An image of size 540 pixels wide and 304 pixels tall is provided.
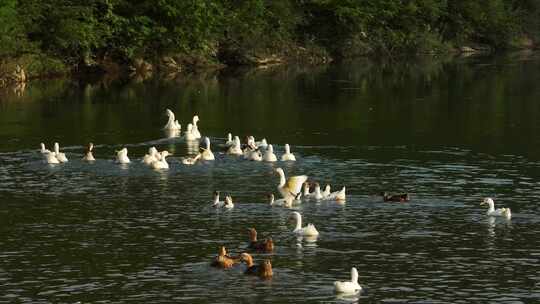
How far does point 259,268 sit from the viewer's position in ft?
89.2

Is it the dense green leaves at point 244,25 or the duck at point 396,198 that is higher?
the dense green leaves at point 244,25

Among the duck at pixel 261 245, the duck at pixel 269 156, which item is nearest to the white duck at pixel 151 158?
the duck at pixel 269 156

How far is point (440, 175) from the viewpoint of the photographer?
138ft

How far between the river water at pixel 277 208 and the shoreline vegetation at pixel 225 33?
2114 cm

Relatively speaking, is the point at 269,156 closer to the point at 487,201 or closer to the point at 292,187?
the point at 292,187

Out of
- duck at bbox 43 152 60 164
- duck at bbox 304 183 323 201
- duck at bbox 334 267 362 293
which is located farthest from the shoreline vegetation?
duck at bbox 334 267 362 293

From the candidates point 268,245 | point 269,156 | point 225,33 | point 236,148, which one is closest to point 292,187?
point 268,245

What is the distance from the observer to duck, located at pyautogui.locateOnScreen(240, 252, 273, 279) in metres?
27.0

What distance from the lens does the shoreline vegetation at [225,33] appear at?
302 ft

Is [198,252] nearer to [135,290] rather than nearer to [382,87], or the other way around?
[135,290]

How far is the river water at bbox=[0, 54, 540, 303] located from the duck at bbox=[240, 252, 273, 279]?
28cm

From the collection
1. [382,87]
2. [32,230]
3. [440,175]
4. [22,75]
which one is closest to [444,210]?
[440,175]

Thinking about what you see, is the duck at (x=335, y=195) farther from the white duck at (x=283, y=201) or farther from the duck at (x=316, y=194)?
the white duck at (x=283, y=201)

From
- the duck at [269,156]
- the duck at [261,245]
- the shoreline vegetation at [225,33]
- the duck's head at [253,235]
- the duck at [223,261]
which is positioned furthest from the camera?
the shoreline vegetation at [225,33]
